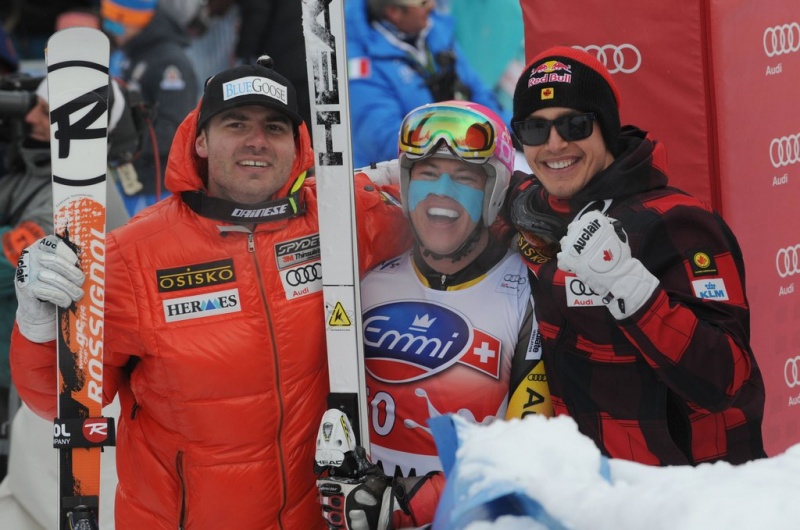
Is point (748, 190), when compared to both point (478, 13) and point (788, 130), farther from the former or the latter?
point (478, 13)

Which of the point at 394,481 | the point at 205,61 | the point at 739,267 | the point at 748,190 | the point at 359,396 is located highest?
the point at 205,61

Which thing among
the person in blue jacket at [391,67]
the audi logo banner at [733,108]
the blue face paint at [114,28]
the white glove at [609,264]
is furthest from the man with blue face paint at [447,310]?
the blue face paint at [114,28]

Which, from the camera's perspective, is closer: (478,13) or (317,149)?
(317,149)

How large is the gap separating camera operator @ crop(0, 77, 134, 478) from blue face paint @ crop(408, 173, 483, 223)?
2.27 meters

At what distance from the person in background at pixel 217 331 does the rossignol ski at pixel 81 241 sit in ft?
0.25

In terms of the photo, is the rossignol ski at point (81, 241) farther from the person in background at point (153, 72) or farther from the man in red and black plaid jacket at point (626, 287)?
the person in background at point (153, 72)

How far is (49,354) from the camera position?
3.18m

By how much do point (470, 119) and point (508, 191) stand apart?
10.7 inches

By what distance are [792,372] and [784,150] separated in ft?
2.62

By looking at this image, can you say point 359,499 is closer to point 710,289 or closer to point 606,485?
point 710,289

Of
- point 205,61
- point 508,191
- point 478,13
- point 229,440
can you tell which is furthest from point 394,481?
point 205,61

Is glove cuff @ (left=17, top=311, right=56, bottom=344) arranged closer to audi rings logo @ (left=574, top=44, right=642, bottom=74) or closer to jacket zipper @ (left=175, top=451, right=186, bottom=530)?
jacket zipper @ (left=175, top=451, right=186, bottom=530)

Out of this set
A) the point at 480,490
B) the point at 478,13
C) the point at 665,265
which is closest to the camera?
the point at 480,490

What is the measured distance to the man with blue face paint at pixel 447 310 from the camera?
314 centimetres
